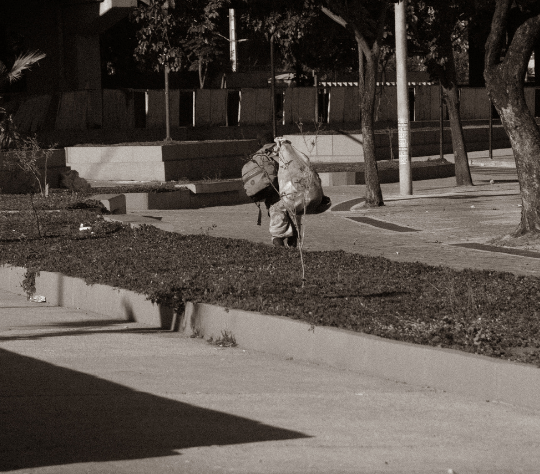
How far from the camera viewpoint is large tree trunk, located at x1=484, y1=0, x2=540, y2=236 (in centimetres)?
1414

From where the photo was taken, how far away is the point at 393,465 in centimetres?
555

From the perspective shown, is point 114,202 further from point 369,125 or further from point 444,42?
point 444,42

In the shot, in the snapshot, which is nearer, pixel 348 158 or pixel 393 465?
pixel 393 465

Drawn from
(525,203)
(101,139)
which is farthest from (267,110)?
(525,203)

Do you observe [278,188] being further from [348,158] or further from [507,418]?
[348,158]

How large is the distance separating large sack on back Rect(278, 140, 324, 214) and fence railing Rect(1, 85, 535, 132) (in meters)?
20.3

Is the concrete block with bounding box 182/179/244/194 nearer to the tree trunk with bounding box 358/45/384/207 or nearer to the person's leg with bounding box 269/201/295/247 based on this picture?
the tree trunk with bounding box 358/45/384/207

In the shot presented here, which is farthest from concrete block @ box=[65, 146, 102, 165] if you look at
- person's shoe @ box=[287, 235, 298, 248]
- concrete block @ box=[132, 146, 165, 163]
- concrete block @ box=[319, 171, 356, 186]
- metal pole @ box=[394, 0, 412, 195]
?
person's shoe @ box=[287, 235, 298, 248]

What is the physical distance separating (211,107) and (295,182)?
24.8 metres

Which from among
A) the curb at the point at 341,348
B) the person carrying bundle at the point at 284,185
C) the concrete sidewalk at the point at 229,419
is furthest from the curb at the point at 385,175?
the concrete sidewalk at the point at 229,419

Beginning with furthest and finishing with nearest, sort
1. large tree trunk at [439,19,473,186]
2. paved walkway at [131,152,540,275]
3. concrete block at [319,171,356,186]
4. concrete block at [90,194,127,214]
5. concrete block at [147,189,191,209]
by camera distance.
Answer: concrete block at [319,171,356,186] < large tree trunk at [439,19,473,186] < concrete block at [147,189,191,209] < concrete block at [90,194,127,214] < paved walkway at [131,152,540,275]

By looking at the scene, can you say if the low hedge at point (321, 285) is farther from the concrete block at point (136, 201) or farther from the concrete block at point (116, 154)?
the concrete block at point (116, 154)

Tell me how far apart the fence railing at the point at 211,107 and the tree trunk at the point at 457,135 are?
1165 centimetres

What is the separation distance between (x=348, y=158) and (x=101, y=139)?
7.31 meters
